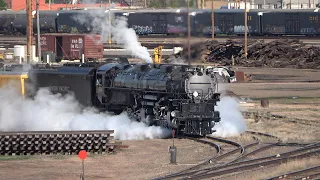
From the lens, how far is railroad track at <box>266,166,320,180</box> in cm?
1696

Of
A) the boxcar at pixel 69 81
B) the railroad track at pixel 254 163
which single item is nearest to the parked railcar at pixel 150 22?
the boxcar at pixel 69 81

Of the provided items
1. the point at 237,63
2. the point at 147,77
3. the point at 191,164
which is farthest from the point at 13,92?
the point at 237,63

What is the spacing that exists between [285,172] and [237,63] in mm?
48356

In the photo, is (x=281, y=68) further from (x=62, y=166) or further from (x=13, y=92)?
(x=62, y=166)

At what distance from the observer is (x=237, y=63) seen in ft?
218

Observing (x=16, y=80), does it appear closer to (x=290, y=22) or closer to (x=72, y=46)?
(x=72, y=46)

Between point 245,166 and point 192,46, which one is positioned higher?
point 192,46

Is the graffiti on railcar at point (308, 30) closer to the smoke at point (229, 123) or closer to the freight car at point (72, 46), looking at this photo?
the freight car at point (72, 46)

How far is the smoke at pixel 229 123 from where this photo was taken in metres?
27.9

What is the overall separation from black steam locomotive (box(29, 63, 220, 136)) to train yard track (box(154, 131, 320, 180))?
1135 millimetres

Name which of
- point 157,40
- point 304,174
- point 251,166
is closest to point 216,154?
point 251,166

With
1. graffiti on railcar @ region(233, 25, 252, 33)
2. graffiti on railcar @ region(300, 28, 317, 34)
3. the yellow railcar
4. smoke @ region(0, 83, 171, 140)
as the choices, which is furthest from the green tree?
smoke @ region(0, 83, 171, 140)

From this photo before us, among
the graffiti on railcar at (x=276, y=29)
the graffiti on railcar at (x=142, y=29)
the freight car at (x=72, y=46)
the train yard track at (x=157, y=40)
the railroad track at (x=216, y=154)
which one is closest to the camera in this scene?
the railroad track at (x=216, y=154)

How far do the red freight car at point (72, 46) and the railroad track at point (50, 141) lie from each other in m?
36.0
